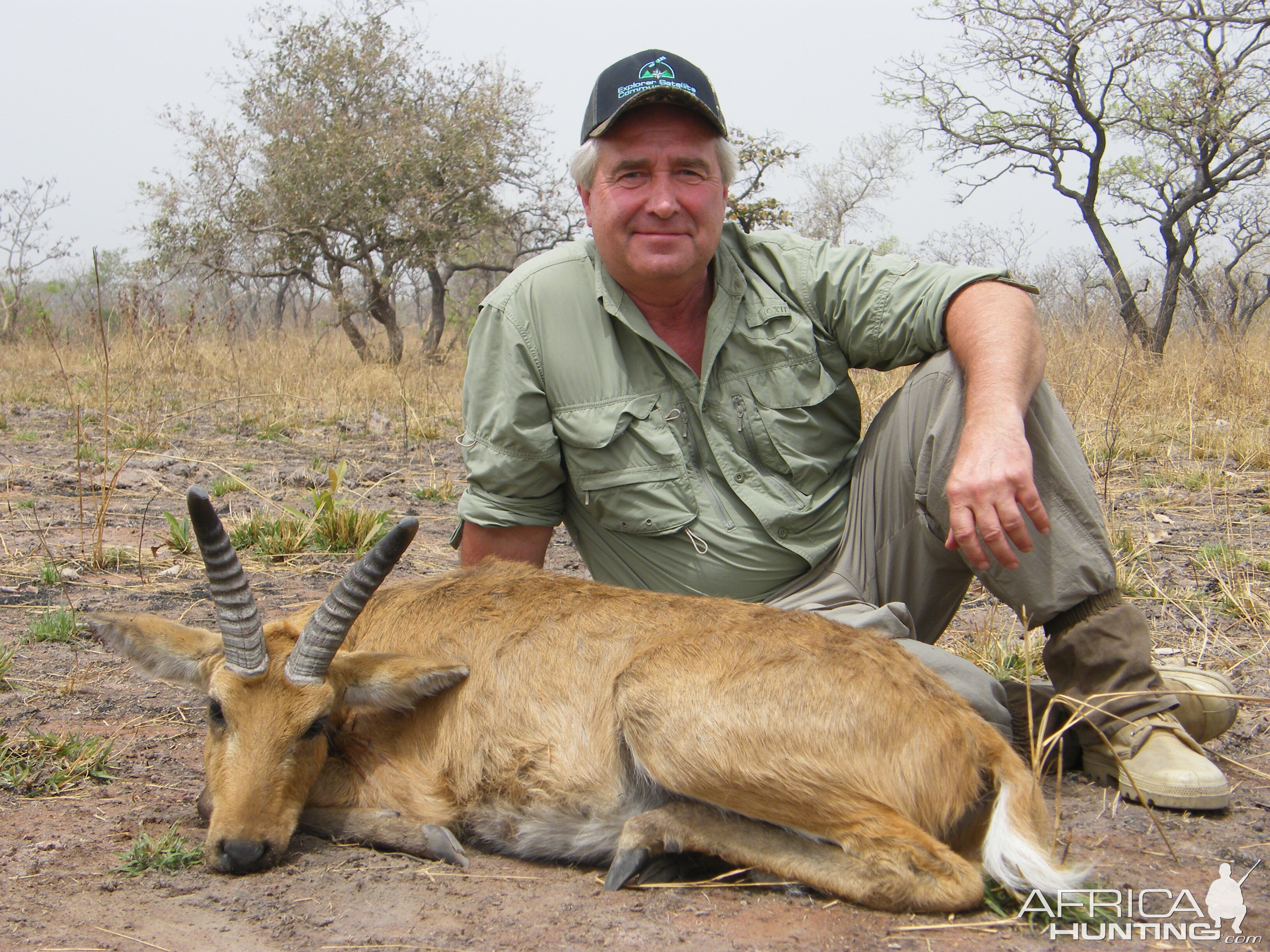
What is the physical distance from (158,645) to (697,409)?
2.07 meters

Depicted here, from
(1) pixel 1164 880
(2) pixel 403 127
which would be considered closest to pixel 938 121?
(2) pixel 403 127

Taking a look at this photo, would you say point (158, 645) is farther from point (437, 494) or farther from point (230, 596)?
point (437, 494)

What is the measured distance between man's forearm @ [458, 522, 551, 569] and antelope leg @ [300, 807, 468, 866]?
3.80 ft

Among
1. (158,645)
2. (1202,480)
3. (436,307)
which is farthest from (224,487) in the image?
(436,307)

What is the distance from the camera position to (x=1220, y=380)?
10586 mm

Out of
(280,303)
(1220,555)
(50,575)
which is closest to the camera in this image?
(50,575)

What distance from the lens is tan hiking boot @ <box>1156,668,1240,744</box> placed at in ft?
11.6

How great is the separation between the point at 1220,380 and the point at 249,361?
11.9 metres

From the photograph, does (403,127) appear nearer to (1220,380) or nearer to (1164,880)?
(1220,380)

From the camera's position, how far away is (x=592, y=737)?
10.2ft

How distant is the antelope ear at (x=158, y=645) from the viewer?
328 cm

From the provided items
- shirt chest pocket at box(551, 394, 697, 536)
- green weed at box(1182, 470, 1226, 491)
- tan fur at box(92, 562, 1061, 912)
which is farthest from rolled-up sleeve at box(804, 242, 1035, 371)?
green weed at box(1182, 470, 1226, 491)

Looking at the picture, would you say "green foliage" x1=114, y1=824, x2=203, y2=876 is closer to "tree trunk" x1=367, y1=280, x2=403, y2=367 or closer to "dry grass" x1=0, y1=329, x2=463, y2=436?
"dry grass" x1=0, y1=329, x2=463, y2=436

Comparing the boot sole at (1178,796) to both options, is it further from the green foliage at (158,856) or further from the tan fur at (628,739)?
the green foliage at (158,856)
